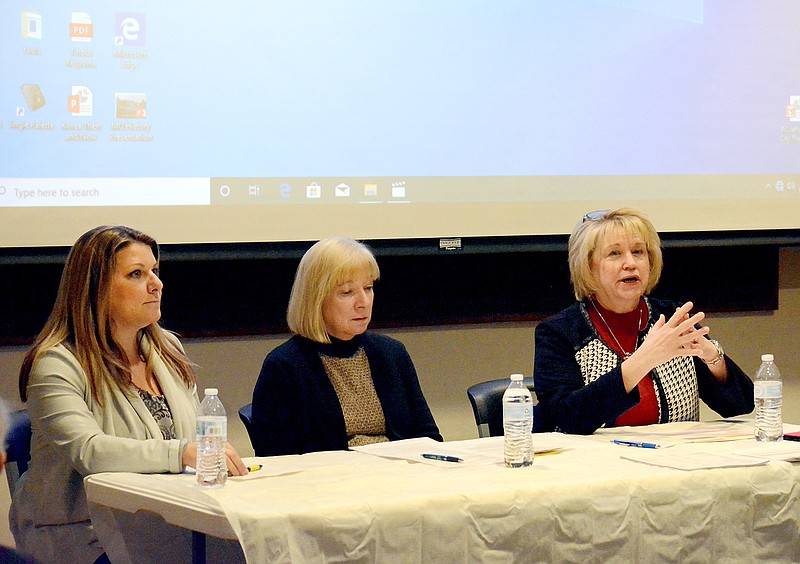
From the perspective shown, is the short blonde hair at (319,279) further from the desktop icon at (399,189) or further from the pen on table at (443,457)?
the desktop icon at (399,189)

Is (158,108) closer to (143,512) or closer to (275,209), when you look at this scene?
(275,209)

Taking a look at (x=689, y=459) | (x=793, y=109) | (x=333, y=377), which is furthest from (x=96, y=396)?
(x=793, y=109)

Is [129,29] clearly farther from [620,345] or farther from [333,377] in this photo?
[620,345]

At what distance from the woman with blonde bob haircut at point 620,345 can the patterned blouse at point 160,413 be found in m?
1.01

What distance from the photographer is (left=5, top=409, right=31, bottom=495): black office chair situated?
8.38 ft

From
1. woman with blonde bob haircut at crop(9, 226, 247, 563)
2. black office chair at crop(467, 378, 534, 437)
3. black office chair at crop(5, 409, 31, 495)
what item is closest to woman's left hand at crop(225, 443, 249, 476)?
woman with blonde bob haircut at crop(9, 226, 247, 563)

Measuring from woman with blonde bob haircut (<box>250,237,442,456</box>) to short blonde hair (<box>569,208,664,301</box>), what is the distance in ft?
1.93

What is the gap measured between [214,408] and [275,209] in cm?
154

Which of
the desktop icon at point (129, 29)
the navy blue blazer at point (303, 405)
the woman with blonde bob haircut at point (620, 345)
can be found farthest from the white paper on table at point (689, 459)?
the desktop icon at point (129, 29)

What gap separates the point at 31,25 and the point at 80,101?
0.27m

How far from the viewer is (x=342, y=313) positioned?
2895mm

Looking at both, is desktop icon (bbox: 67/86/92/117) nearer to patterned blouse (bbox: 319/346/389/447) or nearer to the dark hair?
the dark hair

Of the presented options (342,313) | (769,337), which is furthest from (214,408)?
(769,337)

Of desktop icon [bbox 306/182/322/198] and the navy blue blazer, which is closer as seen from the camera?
the navy blue blazer
